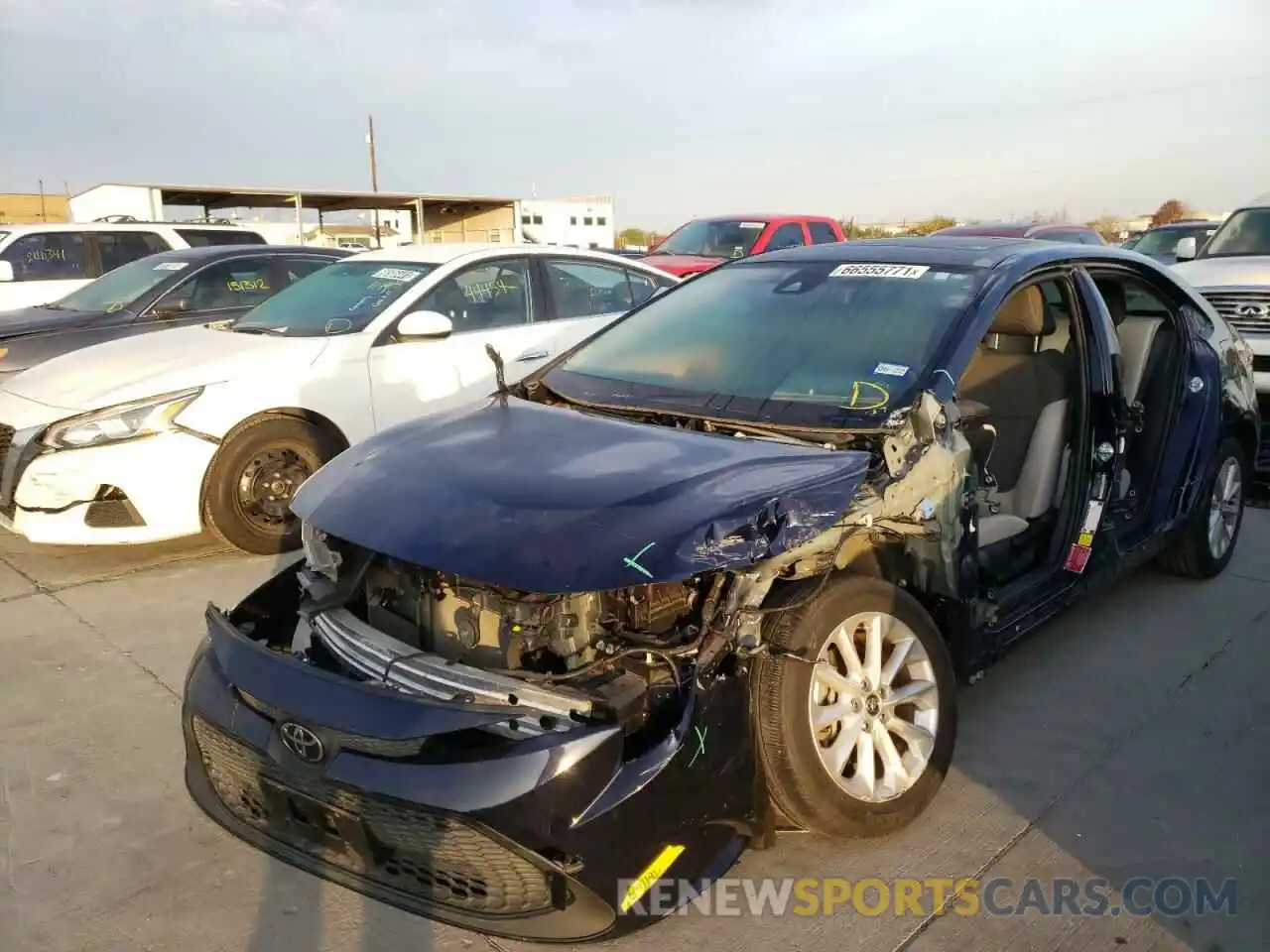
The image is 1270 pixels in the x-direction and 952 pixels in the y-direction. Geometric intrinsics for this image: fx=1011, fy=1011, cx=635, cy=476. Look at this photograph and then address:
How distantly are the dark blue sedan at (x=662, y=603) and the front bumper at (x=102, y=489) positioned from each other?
7.63 ft

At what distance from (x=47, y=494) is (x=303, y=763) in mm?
3430

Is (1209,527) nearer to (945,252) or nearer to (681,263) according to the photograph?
(945,252)

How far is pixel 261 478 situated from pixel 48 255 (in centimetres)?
739

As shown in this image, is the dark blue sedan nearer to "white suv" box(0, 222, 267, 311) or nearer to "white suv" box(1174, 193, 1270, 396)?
"white suv" box(1174, 193, 1270, 396)

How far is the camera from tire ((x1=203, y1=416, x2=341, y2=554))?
535 cm

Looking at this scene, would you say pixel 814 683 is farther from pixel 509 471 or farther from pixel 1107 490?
pixel 1107 490

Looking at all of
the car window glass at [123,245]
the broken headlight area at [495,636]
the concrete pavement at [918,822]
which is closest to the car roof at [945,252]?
the concrete pavement at [918,822]

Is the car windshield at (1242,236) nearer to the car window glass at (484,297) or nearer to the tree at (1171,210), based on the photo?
the car window glass at (484,297)

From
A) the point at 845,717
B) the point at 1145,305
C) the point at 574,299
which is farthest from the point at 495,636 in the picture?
the point at 574,299

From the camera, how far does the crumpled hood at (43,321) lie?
26.6 ft

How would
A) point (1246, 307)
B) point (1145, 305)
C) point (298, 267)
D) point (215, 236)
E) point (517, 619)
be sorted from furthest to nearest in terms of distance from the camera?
point (215, 236), point (298, 267), point (1246, 307), point (1145, 305), point (517, 619)

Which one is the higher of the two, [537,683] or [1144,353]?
[1144,353]

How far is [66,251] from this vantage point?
36.1 ft

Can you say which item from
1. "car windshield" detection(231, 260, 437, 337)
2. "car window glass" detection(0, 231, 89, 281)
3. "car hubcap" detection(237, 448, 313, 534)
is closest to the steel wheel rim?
"car windshield" detection(231, 260, 437, 337)
